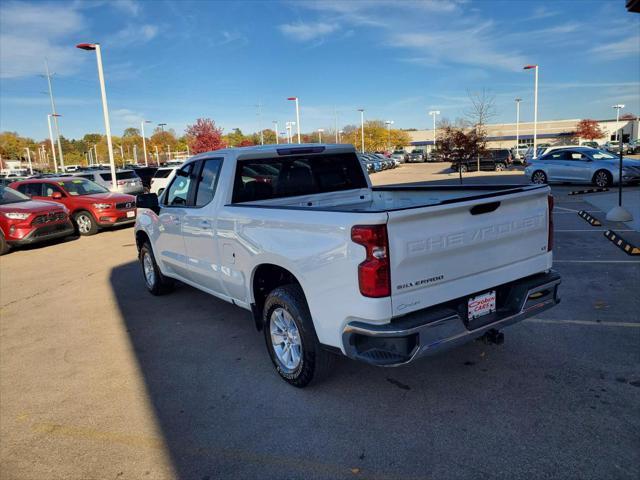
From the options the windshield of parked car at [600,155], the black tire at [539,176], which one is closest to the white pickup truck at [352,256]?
the windshield of parked car at [600,155]

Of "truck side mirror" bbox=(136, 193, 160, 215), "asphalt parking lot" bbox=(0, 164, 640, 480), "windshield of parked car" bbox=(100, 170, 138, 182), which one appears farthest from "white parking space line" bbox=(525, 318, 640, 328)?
"windshield of parked car" bbox=(100, 170, 138, 182)

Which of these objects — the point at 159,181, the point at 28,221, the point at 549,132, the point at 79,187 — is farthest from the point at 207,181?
the point at 549,132

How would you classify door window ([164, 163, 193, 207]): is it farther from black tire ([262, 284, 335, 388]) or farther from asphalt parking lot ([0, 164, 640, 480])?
black tire ([262, 284, 335, 388])

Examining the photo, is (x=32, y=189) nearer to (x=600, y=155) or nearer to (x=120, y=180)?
(x=120, y=180)

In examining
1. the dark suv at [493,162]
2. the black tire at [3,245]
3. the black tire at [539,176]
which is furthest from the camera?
the dark suv at [493,162]

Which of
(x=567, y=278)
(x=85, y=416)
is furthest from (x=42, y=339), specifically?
(x=567, y=278)

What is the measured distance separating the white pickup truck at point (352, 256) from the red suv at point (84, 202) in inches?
399

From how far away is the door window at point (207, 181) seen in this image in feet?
16.2

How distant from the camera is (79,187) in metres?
15.1

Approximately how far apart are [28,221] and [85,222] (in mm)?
2553

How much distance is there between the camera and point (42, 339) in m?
5.62

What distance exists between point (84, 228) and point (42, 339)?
9745 mm

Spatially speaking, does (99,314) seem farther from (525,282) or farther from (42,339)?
(525,282)

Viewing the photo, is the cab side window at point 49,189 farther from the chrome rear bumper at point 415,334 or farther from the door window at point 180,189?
the chrome rear bumper at point 415,334
